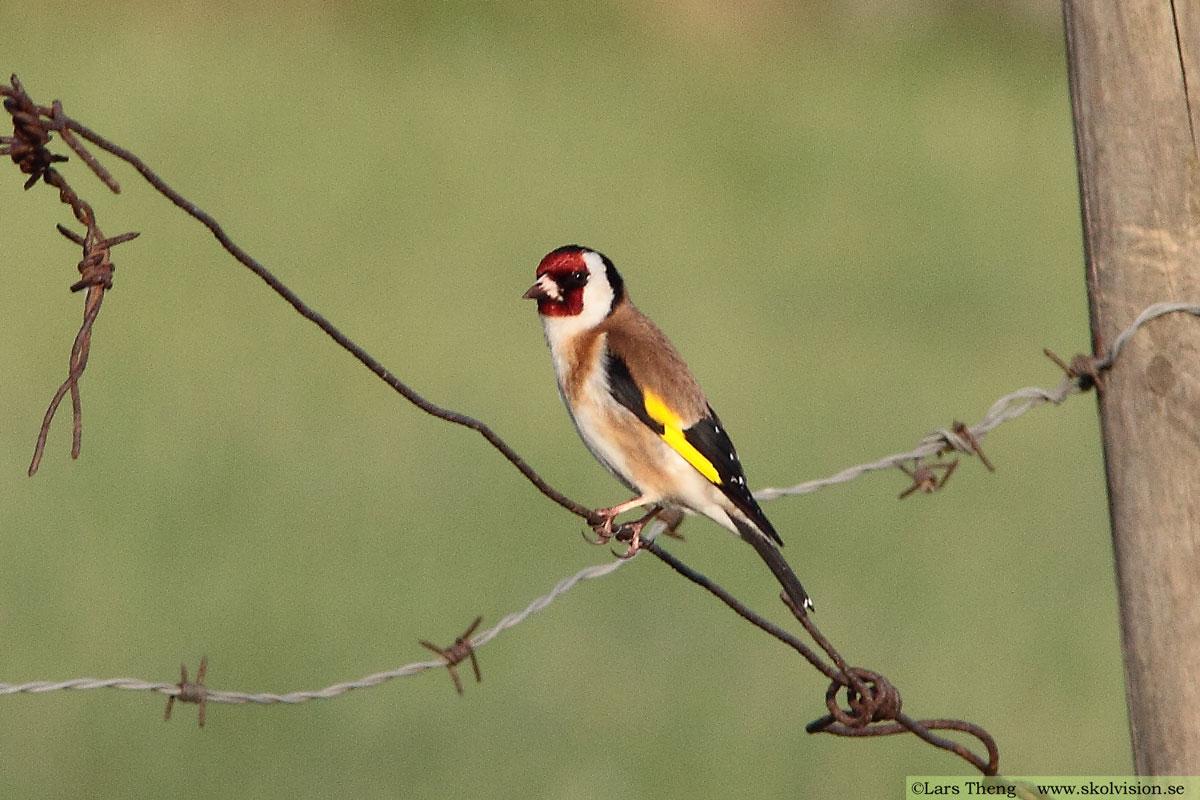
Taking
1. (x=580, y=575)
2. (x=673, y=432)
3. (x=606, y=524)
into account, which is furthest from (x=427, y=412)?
(x=673, y=432)

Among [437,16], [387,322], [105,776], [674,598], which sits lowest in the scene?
[105,776]

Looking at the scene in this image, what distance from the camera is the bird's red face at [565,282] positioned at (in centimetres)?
548

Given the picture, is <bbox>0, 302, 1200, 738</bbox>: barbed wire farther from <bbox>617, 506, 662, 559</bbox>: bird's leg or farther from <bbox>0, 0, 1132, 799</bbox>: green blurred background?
<bbox>0, 0, 1132, 799</bbox>: green blurred background

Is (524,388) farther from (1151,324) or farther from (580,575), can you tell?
(1151,324)

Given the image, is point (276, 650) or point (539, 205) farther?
point (539, 205)

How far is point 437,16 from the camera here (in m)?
20.4

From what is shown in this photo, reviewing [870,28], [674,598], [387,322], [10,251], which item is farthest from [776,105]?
[674,598]

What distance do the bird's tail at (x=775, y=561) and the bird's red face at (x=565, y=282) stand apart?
874mm

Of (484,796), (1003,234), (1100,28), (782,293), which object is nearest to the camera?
(1100,28)

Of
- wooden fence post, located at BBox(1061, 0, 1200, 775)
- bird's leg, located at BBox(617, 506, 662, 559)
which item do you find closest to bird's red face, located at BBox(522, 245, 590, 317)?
bird's leg, located at BBox(617, 506, 662, 559)

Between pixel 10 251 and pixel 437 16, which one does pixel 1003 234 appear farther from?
pixel 10 251

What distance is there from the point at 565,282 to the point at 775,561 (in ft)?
3.90

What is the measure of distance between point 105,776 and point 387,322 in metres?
6.37

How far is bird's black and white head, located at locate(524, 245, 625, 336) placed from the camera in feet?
17.9
